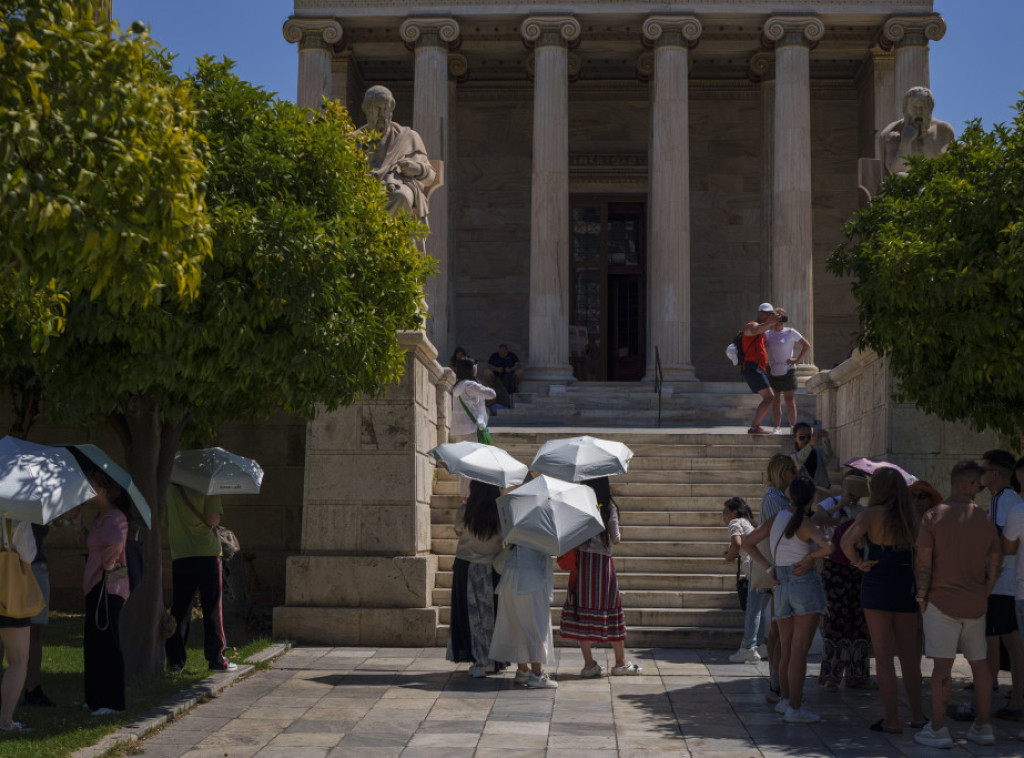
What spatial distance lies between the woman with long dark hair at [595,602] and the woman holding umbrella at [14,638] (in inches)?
172

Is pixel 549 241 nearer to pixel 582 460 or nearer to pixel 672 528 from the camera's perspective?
pixel 672 528

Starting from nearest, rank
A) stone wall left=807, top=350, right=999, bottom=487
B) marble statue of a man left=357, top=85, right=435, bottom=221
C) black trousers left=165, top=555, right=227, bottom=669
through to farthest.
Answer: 1. black trousers left=165, top=555, right=227, bottom=669
2. stone wall left=807, top=350, right=999, bottom=487
3. marble statue of a man left=357, top=85, right=435, bottom=221

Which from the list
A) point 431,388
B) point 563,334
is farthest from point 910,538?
point 563,334

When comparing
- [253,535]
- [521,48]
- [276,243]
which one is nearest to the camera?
[276,243]

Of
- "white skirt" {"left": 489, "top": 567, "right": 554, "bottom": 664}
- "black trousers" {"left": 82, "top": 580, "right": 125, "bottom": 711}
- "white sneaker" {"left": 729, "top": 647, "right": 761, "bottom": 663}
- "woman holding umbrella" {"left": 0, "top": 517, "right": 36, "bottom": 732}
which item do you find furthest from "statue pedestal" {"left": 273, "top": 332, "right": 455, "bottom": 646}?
"woman holding umbrella" {"left": 0, "top": 517, "right": 36, "bottom": 732}

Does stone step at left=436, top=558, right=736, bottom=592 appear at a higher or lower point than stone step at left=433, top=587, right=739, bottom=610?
higher

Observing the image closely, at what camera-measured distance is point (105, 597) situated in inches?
337

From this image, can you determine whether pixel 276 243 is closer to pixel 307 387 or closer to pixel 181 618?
pixel 307 387

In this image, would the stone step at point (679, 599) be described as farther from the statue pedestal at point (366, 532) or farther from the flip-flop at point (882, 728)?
the flip-flop at point (882, 728)

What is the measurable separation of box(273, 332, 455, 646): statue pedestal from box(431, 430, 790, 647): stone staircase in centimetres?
54

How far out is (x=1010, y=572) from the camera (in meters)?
8.66

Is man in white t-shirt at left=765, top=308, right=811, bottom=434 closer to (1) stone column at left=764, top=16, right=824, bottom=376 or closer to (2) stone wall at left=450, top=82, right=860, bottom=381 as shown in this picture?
(1) stone column at left=764, top=16, right=824, bottom=376

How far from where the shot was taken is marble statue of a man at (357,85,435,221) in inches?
575

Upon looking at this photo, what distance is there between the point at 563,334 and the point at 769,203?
5.88 meters
